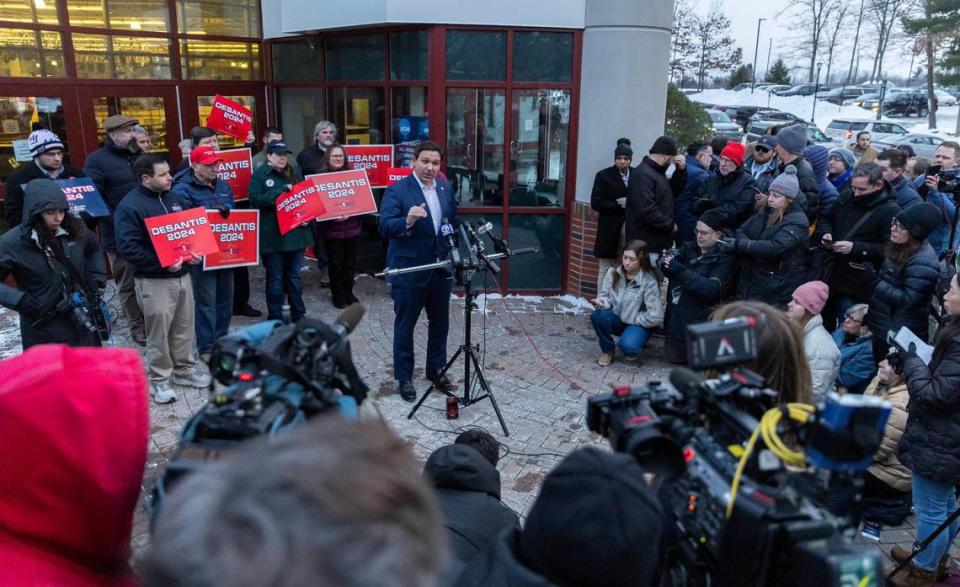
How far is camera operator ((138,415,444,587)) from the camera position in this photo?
0.85 m

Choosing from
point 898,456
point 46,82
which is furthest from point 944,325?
point 46,82

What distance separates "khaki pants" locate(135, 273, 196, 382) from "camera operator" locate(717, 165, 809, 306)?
4704mm

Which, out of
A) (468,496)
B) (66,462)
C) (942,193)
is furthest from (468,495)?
(942,193)

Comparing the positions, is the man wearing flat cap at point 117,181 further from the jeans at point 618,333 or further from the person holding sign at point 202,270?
the jeans at point 618,333

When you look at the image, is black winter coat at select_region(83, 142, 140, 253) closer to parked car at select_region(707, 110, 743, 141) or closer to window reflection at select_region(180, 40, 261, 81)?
window reflection at select_region(180, 40, 261, 81)

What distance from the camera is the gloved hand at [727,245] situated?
233 inches

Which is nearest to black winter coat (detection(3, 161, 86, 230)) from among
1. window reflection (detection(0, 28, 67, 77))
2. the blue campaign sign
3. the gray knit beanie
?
the blue campaign sign

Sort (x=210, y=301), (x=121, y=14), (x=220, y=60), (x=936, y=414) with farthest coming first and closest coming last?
(x=220, y=60) < (x=121, y=14) < (x=210, y=301) < (x=936, y=414)

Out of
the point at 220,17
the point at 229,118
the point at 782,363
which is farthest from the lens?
the point at 220,17

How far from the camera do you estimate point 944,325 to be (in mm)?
3422

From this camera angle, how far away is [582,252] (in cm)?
797

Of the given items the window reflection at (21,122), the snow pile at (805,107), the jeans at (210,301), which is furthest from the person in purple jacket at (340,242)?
the snow pile at (805,107)

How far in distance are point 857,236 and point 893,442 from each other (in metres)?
2.80

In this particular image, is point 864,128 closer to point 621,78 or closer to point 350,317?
point 621,78
